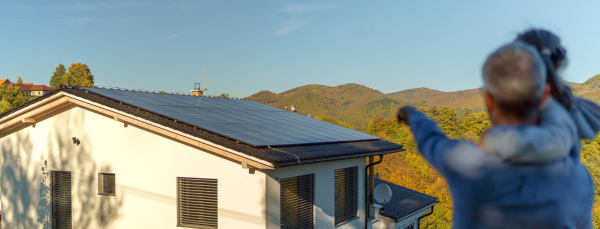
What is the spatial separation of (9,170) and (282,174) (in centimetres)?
854

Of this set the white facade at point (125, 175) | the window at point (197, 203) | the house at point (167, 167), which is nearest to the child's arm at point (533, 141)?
the house at point (167, 167)

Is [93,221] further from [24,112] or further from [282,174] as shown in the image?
[282,174]

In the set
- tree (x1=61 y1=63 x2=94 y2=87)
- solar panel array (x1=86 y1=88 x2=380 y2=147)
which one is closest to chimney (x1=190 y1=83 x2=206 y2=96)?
solar panel array (x1=86 y1=88 x2=380 y2=147)

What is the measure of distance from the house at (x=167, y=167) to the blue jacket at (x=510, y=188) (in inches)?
278

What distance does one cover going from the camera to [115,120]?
10.5 m

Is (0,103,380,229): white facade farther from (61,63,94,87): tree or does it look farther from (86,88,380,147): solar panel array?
(61,63,94,87): tree

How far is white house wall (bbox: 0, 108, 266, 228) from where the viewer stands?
9281mm

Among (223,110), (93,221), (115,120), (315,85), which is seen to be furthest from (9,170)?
(315,85)

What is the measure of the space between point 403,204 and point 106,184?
10.1m

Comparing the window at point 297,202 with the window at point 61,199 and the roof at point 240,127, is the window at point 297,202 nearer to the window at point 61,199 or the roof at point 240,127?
the roof at point 240,127

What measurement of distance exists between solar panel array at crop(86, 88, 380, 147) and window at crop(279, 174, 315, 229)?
3.13ft

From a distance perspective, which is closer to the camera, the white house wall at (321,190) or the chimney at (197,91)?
the white house wall at (321,190)

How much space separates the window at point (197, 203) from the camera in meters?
9.54

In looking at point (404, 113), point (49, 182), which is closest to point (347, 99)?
point (49, 182)
